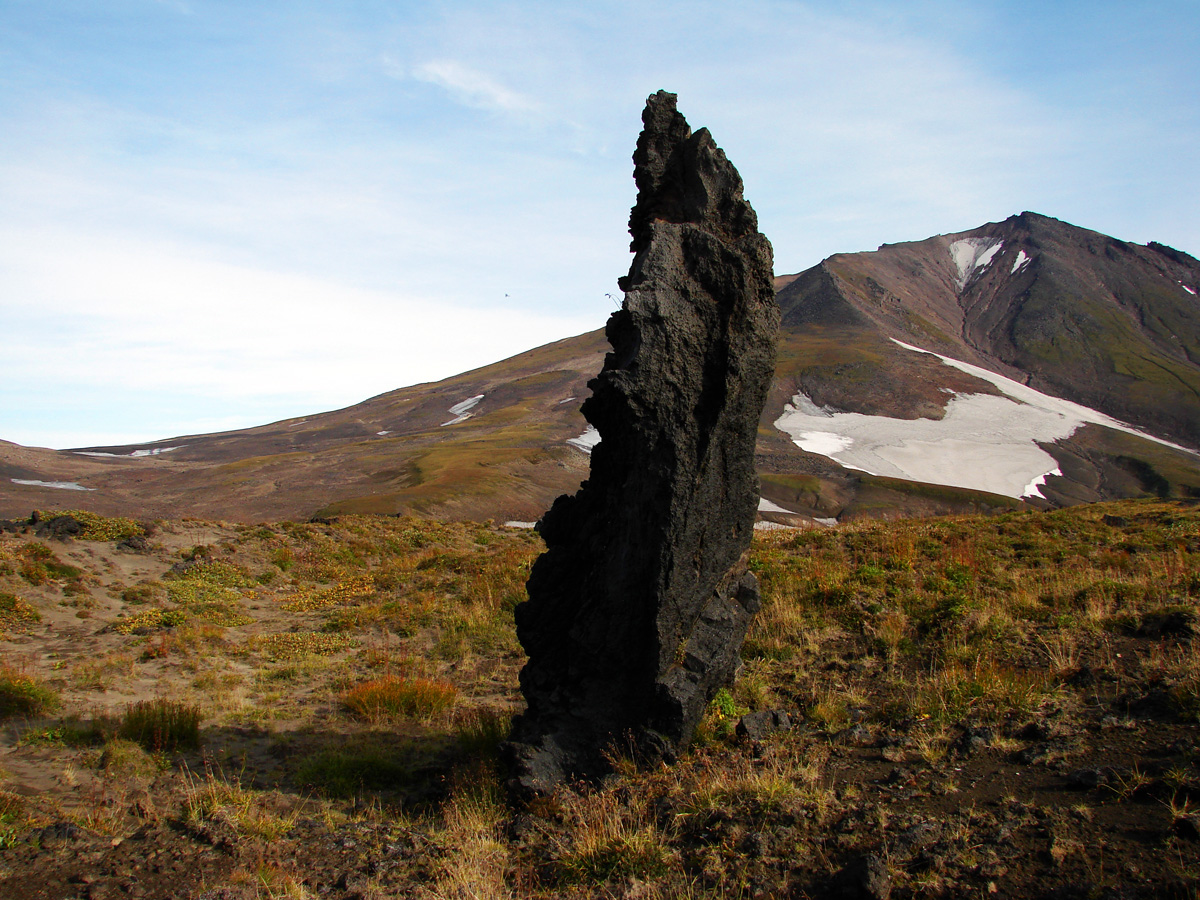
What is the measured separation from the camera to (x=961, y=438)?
78.9 m

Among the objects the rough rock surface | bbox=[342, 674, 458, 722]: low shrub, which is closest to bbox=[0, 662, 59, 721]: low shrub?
→ bbox=[342, 674, 458, 722]: low shrub

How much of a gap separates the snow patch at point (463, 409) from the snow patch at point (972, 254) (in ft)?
389

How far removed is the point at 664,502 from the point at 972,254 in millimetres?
204734

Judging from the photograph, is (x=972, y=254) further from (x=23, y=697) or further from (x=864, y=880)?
(x=23, y=697)

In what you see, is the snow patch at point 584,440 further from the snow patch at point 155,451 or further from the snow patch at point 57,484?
the snow patch at point 155,451

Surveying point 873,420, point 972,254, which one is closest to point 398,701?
point 873,420

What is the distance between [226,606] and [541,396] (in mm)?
103682

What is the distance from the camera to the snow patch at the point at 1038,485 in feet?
206

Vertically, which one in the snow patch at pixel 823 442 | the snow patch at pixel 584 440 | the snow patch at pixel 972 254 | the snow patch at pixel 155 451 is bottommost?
the snow patch at pixel 823 442

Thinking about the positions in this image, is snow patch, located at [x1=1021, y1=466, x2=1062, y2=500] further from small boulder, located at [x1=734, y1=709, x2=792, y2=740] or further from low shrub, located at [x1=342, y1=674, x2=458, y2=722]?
low shrub, located at [x1=342, y1=674, x2=458, y2=722]

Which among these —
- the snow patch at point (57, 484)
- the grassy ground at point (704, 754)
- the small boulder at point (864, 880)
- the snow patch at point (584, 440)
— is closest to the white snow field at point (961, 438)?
the snow patch at point (584, 440)

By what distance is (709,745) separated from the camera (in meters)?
6.86

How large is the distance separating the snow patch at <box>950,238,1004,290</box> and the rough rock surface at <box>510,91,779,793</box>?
184702 mm

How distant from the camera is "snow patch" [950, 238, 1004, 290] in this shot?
172m
